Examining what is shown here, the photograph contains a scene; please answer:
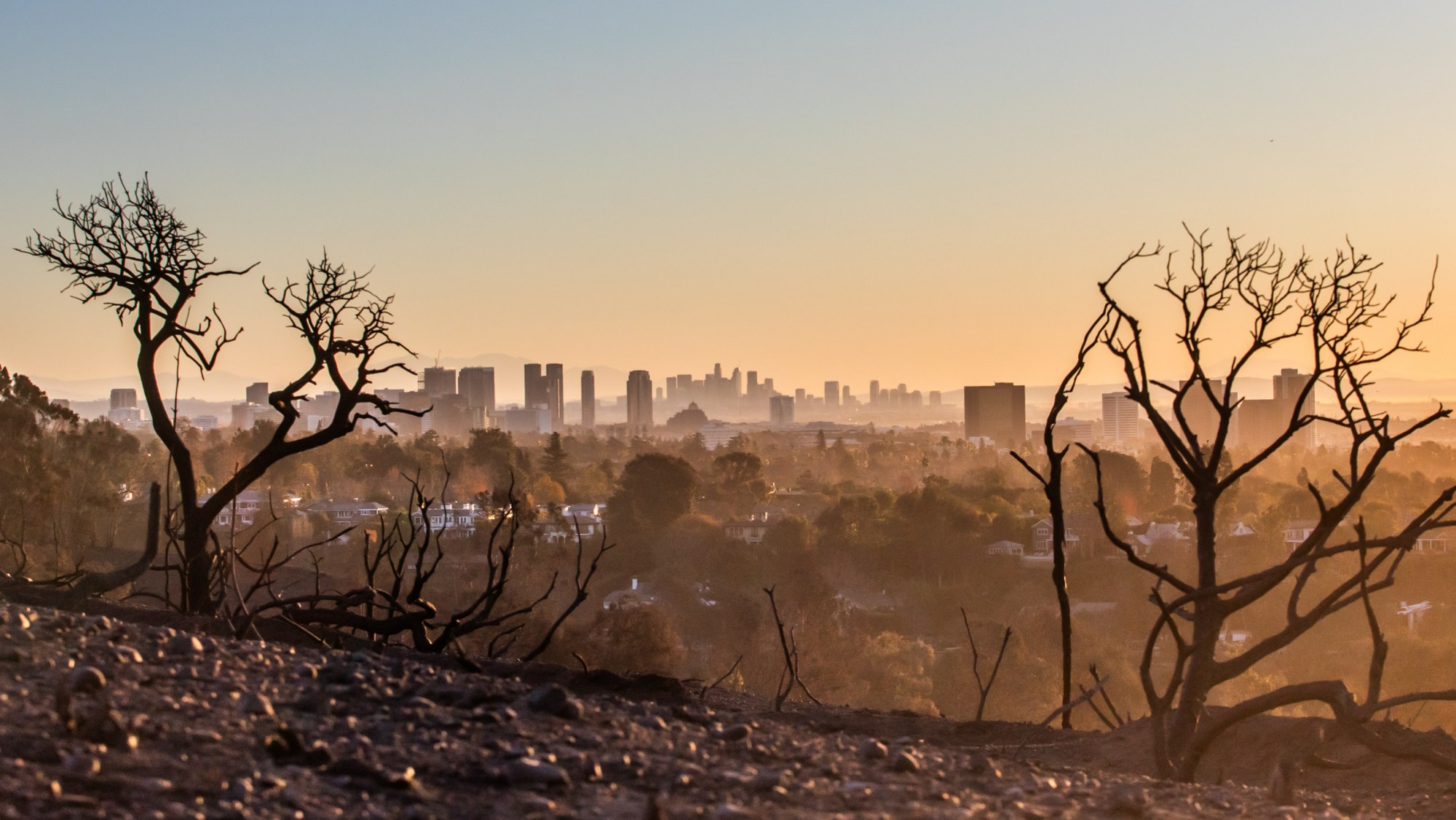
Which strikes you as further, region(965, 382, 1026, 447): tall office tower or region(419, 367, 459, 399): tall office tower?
region(965, 382, 1026, 447): tall office tower

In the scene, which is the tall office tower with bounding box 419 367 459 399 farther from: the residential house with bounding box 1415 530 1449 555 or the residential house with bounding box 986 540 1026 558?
the residential house with bounding box 1415 530 1449 555

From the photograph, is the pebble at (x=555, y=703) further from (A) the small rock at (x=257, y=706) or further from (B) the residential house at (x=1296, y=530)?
(B) the residential house at (x=1296, y=530)

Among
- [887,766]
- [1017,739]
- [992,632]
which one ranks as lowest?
[992,632]

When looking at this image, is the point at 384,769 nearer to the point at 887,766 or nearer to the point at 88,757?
the point at 88,757

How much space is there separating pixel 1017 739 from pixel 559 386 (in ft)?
502

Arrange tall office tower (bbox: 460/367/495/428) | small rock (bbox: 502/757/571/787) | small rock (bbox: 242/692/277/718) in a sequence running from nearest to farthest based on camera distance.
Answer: small rock (bbox: 502/757/571/787) → small rock (bbox: 242/692/277/718) → tall office tower (bbox: 460/367/495/428)

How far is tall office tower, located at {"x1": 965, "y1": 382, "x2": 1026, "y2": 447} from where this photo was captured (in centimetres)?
11600

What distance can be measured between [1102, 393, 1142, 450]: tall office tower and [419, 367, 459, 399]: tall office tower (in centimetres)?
5834

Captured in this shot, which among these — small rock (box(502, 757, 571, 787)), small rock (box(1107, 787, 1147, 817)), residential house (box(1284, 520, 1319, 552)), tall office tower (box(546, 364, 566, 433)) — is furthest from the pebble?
tall office tower (box(546, 364, 566, 433))

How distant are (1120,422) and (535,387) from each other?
67987mm

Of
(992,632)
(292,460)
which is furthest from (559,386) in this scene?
(992,632)

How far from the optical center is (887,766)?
12.6 ft

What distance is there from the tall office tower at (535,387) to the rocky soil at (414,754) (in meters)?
150

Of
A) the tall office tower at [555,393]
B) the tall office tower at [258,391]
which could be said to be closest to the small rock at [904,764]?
the tall office tower at [258,391]
